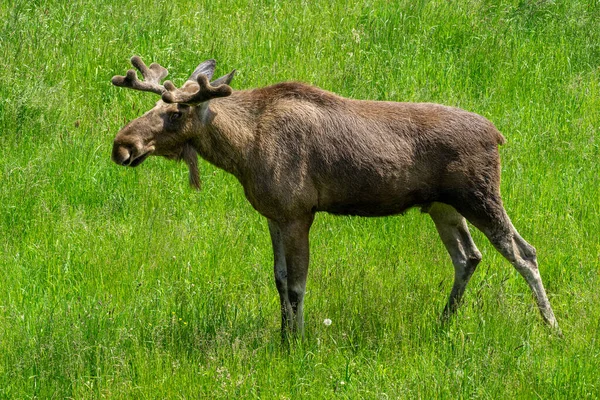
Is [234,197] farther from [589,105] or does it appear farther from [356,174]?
[589,105]

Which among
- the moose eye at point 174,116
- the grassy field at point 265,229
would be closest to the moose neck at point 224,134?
the moose eye at point 174,116

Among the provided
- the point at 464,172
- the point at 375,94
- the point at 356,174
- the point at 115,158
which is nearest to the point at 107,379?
the point at 115,158

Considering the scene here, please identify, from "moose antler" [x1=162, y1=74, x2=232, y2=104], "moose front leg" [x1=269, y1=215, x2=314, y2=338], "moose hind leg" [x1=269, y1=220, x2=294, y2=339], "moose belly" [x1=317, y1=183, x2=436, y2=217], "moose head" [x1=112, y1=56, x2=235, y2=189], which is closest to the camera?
"moose antler" [x1=162, y1=74, x2=232, y2=104]

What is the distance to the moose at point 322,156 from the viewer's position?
8.27m

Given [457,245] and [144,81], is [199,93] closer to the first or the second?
[144,81]

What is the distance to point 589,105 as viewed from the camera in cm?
1207

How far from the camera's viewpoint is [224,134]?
8359 millimetres

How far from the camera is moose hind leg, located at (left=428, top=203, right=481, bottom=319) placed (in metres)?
8.95

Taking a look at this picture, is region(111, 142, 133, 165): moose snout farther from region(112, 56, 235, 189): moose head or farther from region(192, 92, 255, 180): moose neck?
region(192, 92, 255, 180): moose neck

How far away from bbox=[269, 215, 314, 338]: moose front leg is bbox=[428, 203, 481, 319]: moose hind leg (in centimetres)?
122

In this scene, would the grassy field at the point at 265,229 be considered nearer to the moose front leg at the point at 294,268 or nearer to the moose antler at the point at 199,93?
the moose front leg at the point at 294,268

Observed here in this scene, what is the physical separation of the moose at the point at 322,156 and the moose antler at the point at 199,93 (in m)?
0.12

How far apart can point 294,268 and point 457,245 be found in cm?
151

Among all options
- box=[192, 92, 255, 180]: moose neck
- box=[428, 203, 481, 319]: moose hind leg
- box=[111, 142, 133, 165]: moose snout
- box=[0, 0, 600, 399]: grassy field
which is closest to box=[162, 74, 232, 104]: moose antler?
box=[192, 92, 255, 180]: moose neck
